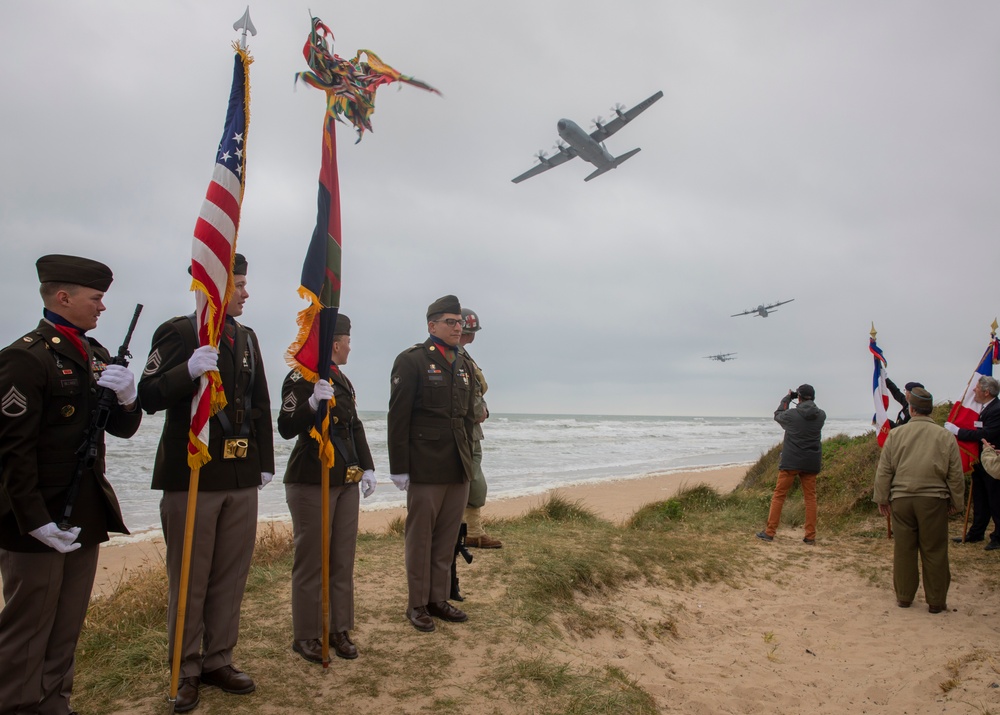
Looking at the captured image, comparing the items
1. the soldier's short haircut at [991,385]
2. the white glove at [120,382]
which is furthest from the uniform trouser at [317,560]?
the soldier's short haircut at [991,385]

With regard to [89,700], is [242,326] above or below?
above

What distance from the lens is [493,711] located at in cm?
345

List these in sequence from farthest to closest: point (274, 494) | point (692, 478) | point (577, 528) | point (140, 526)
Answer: point (692, 478)
point (274, 494)
point (140, 526)
point (577, 528)

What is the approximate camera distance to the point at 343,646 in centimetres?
398

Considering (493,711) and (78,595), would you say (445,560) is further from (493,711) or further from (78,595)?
(78,595)

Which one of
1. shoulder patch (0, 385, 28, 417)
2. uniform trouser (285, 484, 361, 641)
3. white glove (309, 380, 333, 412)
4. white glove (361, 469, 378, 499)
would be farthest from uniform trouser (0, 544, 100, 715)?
white glove (361, 469, 378, 499)

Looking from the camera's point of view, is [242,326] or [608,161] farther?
[608,161]

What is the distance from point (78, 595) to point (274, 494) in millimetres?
12357

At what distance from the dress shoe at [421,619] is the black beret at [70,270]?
2967mm

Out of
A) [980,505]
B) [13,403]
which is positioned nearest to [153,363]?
[13,403]

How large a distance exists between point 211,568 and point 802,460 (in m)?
7.83

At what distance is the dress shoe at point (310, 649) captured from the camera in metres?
3.85

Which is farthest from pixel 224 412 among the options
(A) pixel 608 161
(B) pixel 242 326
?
(A) pixel 608 161

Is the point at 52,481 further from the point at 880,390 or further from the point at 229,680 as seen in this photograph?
the point at 880,390
